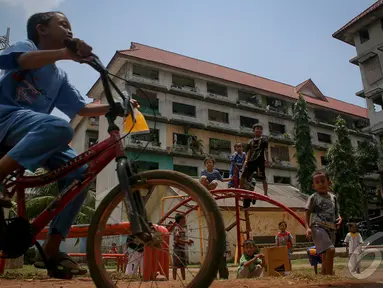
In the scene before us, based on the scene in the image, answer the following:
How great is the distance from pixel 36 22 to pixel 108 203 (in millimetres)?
1579

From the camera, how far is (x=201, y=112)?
31250 mm

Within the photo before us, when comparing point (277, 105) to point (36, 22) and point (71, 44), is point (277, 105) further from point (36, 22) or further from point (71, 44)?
point (71, 44)

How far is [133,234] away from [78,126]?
34993mm

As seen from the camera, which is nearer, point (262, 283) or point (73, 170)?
point (73, 170)

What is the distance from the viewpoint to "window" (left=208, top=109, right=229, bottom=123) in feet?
107

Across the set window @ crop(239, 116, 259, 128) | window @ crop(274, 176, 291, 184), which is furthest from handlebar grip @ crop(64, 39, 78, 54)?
window @ crop(274, 176, 291, 184)

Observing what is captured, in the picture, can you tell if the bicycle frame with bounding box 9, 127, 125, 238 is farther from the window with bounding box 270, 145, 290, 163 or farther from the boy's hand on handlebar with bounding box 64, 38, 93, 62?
the window with bounding box 270, 145, 290, 163

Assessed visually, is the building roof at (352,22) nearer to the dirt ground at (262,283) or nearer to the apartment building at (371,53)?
the apartment building at (371,53)

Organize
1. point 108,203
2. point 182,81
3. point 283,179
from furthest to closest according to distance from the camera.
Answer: point 283,179
point 182,81
point 108,203

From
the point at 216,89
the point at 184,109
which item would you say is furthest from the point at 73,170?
the point at 216,89

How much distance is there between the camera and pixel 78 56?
2244 millimetres

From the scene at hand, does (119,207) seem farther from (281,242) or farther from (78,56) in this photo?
(281,242)

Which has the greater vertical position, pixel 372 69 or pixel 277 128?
pixel 372 69

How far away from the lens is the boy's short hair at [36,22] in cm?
271
